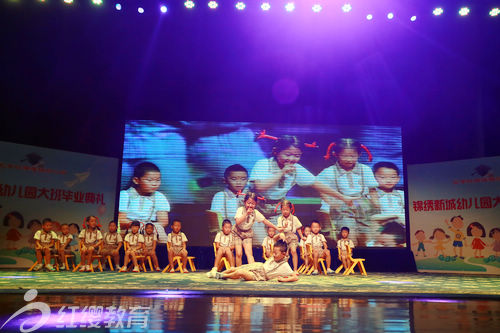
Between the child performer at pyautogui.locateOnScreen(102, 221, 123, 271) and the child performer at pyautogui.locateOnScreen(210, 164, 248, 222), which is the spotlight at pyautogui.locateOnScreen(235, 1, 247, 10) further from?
the child performer at pyautogui.locateOnScreen(102, 221, 123, 271)

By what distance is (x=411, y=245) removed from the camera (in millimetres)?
9023

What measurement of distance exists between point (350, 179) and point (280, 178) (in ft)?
5.00

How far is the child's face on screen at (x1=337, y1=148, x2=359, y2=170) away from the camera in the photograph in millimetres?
8742

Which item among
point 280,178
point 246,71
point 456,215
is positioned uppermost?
point 246,71

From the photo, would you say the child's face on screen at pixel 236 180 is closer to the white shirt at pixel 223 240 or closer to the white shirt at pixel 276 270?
the white shirt at pixel 223 240

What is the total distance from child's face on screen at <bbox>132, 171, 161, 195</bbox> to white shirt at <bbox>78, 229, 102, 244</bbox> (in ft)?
4.15

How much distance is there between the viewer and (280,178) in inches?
339

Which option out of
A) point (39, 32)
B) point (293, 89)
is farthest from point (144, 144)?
point (293, 89)

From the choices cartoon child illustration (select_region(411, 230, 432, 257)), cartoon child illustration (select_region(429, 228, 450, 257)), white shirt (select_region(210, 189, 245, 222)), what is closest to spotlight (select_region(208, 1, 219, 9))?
white shirt (select_region(210, 189, 245, 222))

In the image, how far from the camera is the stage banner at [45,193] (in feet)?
26.6

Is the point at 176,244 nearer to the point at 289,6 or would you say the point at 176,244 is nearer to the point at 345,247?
the point at 345,247

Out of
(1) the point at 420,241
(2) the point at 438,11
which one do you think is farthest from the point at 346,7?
(1) the point at 420,241

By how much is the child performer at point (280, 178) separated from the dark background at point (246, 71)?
844 millimetres

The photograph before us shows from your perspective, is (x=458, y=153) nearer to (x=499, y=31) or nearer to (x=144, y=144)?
(x=499, y=31)
